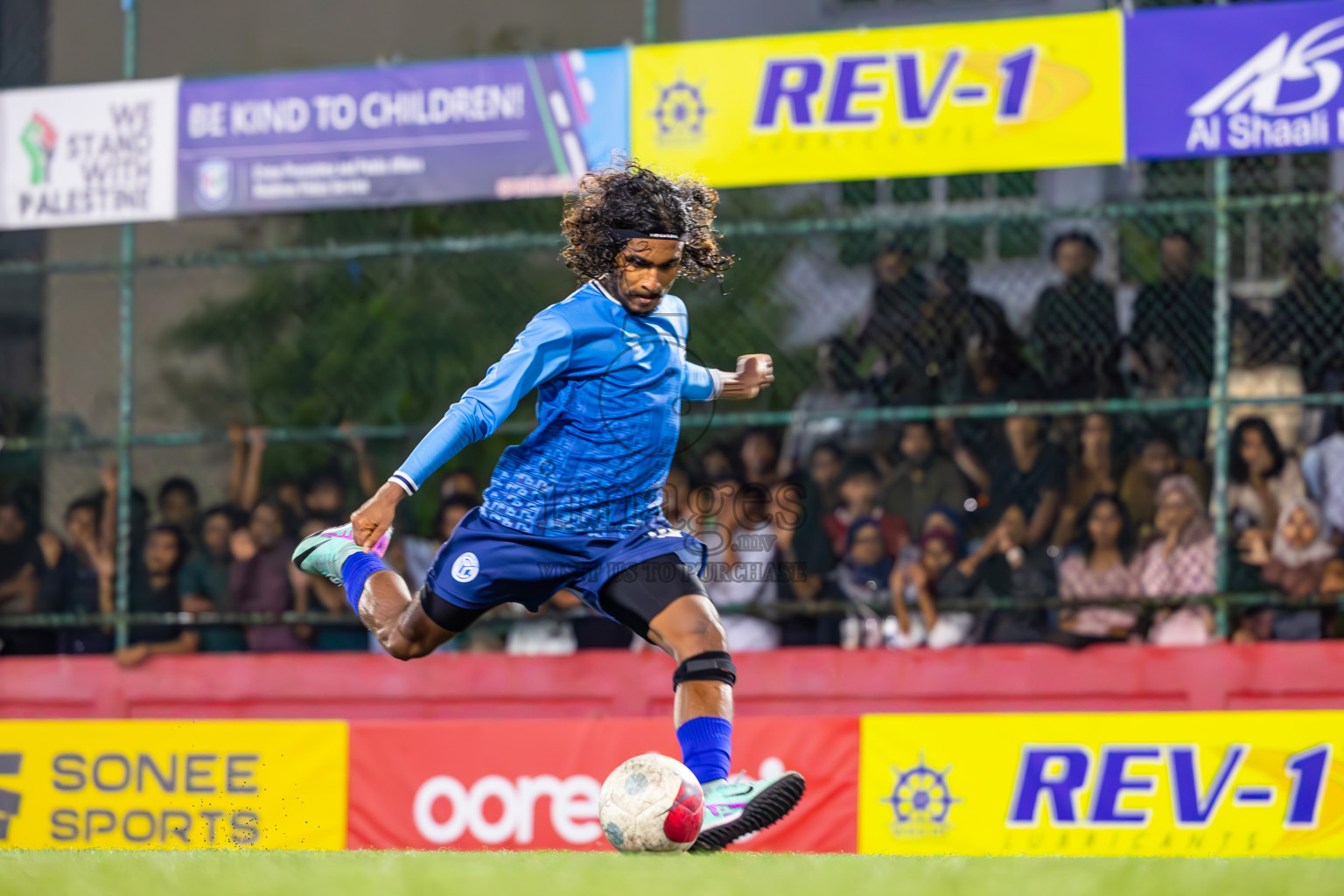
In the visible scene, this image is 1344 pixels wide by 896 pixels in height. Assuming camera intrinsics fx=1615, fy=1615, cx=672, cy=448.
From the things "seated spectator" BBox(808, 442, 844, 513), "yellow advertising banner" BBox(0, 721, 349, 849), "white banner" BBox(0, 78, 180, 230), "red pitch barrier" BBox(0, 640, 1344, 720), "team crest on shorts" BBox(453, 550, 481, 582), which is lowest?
"yellow advertising banner" BBox(0, 721, 349, 849)

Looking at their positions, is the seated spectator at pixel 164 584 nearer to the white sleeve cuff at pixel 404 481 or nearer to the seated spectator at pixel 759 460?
the seated spectator at pixel 759 460

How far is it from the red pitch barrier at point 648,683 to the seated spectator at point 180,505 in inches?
39.0

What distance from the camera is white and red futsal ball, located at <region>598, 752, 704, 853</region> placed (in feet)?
14.9

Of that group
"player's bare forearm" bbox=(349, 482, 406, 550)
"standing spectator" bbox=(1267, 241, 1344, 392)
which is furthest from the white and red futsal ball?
"standing spectator" bbox=(1267, 241, 1344, 392)

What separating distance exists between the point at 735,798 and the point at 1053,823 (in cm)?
306

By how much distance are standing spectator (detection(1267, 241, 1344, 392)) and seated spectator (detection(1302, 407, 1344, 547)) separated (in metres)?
0.30

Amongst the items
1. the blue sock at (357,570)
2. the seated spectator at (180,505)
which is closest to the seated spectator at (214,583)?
the seated spectator at (180,505)

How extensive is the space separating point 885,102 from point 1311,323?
2.50m

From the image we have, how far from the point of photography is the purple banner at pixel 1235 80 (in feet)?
26.5

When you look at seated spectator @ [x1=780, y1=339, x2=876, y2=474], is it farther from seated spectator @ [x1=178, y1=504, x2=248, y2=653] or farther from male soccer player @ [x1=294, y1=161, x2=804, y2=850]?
male soccer player @ [x1=294, y1=161, x2=804, y2=850]

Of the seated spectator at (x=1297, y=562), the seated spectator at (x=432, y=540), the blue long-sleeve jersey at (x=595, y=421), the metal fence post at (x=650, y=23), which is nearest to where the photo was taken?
the blue long-sleeve jersey at (x=595, y=421)

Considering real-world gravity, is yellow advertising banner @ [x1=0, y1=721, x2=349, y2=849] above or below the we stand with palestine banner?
below

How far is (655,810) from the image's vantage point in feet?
14.9

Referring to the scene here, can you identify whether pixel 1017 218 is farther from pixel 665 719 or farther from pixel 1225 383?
pixel 665 719
